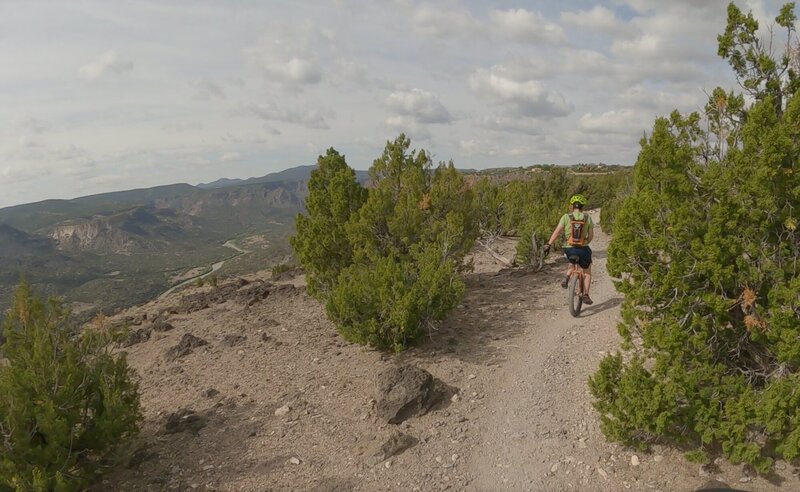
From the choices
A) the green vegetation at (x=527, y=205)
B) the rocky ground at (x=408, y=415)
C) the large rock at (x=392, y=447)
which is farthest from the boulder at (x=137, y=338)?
the green vegetation at (x=527, y=205)

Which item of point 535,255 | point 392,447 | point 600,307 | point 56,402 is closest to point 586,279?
point 600,307

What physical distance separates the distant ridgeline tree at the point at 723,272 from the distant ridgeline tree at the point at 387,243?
3.63 m

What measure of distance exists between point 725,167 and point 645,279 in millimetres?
1302

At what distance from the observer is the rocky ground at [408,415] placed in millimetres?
4988

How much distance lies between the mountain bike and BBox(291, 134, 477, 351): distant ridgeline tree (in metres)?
2.10

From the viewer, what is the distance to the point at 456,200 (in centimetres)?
1123

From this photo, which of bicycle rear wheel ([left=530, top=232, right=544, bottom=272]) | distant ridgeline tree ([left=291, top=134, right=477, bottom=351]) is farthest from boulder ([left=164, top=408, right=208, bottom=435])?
bicycle rear wheel ([left=530, top=232, right=544, bottom=272])

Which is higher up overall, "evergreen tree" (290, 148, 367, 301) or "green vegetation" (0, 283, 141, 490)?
"evergreen tree" (290, 148, 367, 301)

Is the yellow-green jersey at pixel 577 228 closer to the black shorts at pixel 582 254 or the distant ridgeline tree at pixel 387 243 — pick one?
the black shorts at pixel 582 254

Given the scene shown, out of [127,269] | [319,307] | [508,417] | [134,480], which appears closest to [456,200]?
[319,307]

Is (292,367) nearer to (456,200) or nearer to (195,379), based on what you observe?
(195,379)

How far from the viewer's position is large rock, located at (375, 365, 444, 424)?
6.14 meters

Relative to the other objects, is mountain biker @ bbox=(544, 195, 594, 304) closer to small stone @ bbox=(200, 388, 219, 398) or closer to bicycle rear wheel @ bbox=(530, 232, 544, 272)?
bicycle rear wheel @ bbox=(530, 232, 544, 272)

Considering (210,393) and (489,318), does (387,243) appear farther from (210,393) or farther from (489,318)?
(210,393)
